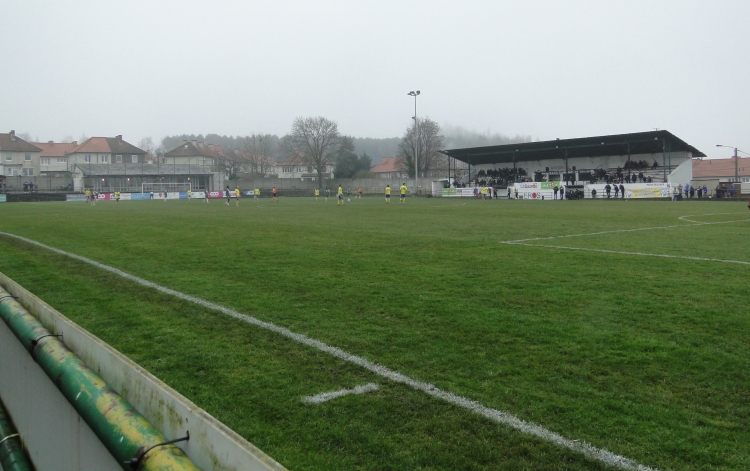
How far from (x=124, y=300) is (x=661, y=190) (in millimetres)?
52453

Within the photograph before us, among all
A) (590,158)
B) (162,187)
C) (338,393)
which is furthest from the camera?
(162,187)

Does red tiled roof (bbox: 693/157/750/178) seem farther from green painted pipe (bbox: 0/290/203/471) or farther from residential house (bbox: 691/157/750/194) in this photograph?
green painted pipe (bbox: 0/290/203/471)

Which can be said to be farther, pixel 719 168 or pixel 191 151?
pixel 191 151

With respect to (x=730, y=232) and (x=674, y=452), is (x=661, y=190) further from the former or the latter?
(x=674, y=452)

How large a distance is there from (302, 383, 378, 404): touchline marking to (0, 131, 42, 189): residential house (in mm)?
110241

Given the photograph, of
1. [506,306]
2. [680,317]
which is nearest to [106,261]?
[506,306]

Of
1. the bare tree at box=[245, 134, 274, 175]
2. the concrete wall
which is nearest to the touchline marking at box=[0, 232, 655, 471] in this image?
the concrete wall

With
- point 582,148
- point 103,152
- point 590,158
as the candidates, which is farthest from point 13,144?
point 590,158

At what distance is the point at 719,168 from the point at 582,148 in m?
47.8

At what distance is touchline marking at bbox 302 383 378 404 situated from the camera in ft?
13.9

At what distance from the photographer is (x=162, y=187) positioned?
83.2 m

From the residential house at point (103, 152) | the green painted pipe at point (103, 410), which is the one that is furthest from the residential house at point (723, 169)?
the residential house at point (103, 152)

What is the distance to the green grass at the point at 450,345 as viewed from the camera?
3.55 metres

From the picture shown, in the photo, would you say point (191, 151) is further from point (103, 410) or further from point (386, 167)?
point (103, 410)
